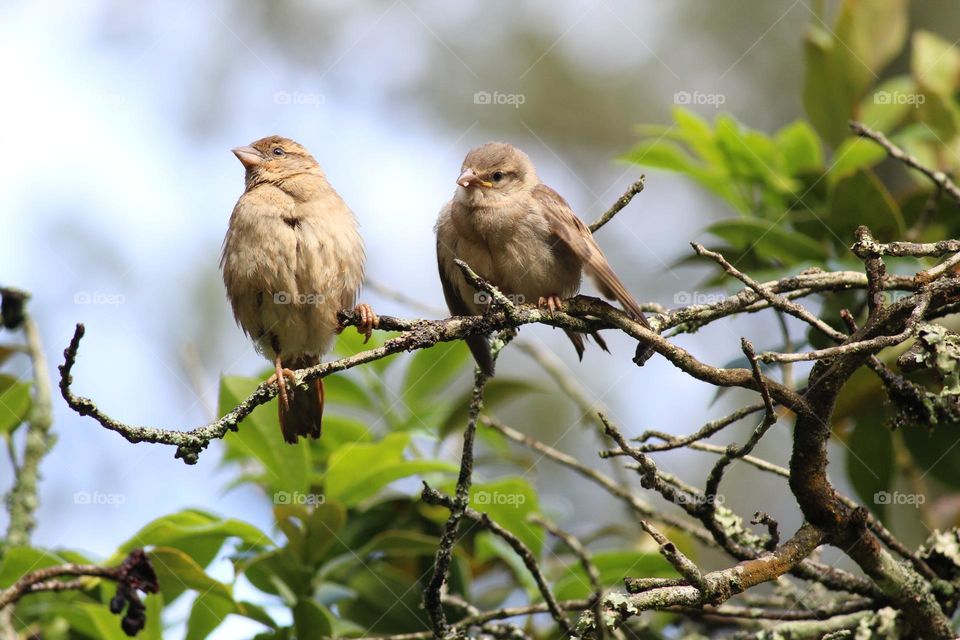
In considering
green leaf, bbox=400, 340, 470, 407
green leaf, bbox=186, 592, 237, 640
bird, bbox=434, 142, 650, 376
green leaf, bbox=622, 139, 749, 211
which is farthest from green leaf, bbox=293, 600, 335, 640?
green leaf, bbox=622, 139, 749, 211

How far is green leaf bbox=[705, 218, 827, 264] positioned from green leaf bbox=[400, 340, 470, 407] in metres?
1.18

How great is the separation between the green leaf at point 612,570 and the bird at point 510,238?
2.51 ft

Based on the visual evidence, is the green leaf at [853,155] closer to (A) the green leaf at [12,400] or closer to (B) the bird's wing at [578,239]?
(B) the bird's wing at [578,239]

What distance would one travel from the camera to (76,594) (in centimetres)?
323

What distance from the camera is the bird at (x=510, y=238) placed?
11.9ft

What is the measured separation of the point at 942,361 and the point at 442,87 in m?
9.01

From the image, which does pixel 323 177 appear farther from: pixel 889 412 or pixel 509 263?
pixel 889 412

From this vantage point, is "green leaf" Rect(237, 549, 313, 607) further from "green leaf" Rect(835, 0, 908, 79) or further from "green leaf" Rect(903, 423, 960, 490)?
"green leaf" Rect(835, 0, 908, 79)

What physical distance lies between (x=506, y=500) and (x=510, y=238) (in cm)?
103

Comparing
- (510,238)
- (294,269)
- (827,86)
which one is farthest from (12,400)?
(827,86)

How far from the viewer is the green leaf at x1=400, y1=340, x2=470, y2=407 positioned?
4.04 metres

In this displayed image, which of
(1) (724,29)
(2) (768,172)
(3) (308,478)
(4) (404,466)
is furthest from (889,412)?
(1) (724,29)

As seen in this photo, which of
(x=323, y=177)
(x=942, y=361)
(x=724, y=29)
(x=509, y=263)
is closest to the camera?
(x=942, y=361)

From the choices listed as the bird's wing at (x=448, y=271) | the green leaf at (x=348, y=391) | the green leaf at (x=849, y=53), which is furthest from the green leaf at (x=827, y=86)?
the green leaf at (x=348, y=391)
